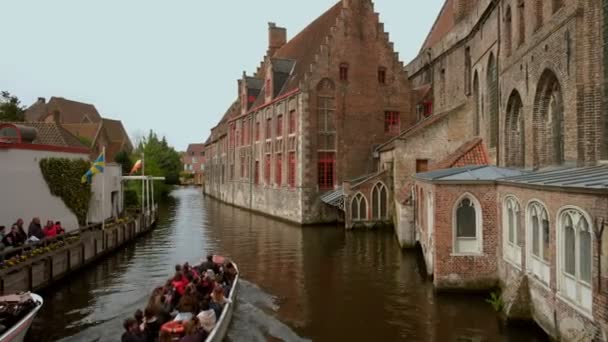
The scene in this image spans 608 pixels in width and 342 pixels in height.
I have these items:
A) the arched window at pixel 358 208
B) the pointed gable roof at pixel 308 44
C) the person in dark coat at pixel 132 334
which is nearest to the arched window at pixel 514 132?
the arched window at pixel 358 208

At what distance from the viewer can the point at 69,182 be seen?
20.8 m

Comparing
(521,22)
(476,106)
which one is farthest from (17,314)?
(476,106)

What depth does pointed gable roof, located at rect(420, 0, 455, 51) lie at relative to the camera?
32.6 m

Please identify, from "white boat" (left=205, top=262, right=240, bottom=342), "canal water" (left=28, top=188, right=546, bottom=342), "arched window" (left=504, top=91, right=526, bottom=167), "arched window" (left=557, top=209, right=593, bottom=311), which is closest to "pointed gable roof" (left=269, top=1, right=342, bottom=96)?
"canal water" (left=28, top=188, right=546, bottom=342)

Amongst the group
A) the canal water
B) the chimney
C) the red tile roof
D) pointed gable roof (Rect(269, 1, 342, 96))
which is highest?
the chimney

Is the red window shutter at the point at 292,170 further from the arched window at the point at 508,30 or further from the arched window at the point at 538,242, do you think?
the arched window at the point at 538,242

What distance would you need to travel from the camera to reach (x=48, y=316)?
12453mm

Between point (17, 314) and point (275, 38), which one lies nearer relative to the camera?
point (17, 314)

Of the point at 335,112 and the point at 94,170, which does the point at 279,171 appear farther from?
the point at 94,170

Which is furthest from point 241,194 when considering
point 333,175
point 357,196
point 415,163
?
point 415,163

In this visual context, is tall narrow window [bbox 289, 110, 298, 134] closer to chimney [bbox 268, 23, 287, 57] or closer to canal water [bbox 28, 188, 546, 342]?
canal water [bbox 28, 188, 546, 342]

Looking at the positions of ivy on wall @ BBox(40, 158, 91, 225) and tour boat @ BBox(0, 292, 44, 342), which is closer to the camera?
tour boat @ BBox(0, 292, 44, 342)

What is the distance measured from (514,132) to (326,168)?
1483 cm

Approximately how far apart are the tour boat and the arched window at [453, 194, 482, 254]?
10453 millimetres
